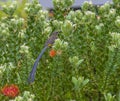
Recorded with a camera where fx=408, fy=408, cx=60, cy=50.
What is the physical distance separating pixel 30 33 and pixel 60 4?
11.6 inches

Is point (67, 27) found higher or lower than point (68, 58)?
higher

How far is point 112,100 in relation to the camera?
1.73 metres

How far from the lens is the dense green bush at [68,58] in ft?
6.25

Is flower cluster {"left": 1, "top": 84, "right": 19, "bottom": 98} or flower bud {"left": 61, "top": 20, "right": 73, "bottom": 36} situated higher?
flower bud {"left": 61, "top": 20, "right": 73, "bottom": 36}

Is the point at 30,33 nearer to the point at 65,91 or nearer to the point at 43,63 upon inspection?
the point at 43,63

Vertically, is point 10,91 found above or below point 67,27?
below

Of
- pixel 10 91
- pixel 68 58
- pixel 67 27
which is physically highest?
pixel 67 27

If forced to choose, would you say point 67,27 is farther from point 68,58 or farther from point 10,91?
point 10,91

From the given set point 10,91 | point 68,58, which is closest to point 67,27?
point 68,58

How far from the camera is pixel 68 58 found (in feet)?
6.63

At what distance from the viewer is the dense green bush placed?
6.25ft

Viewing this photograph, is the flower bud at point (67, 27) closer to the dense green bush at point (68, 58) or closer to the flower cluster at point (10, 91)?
the dense green bush at point (68, 58)

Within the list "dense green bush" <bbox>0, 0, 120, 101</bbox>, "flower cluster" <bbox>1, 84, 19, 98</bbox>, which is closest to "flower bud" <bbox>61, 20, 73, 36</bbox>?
"dense green bush" <bbox>0, 0, 120, 101</bbox>

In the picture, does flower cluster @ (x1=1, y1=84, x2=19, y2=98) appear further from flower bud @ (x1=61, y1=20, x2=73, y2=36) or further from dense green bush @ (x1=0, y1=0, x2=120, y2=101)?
flower bud @ (x1=61, y1=20, x2=73, y2=36)
